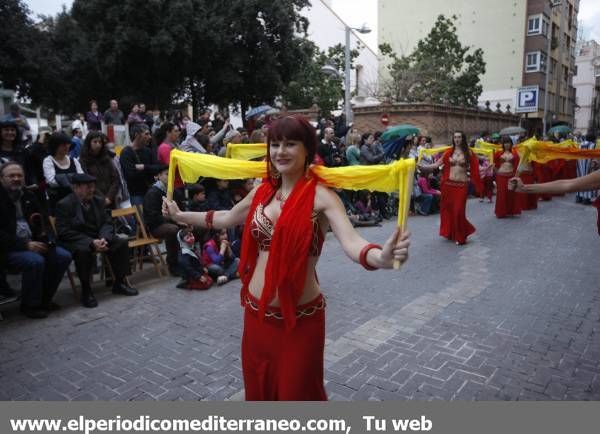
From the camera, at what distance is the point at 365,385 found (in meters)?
3.81

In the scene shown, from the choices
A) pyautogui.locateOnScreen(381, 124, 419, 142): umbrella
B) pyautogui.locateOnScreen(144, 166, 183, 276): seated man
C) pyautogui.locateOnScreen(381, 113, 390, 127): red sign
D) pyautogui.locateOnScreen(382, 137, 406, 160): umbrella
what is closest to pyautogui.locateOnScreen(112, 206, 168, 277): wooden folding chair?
pyautogui.locateOnScreen(144, 166, 183, 276): seated man

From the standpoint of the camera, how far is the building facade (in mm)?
66000

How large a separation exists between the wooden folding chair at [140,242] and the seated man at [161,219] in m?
0.10

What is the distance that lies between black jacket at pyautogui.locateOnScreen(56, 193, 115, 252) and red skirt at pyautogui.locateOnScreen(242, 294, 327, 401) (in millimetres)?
4122

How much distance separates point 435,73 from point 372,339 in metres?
28.1

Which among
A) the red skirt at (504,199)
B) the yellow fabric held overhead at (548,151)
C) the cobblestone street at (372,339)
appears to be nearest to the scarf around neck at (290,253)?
the cobblestone street at (372,339)

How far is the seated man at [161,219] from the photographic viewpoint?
6.89 meters

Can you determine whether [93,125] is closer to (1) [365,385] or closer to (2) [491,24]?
(1) [365,385]

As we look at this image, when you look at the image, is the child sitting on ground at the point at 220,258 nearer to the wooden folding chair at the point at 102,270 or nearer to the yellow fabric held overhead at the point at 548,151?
the wooden folding chair at the point at 102,270

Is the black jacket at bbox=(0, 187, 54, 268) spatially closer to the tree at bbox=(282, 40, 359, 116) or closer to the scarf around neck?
the scarf around neck

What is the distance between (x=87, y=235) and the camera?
606cm

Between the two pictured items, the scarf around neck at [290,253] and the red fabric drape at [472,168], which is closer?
the scarf around neck at [290,253]

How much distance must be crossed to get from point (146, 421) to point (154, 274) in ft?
15.5

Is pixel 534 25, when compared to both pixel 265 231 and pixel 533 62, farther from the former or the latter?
pixel 265 231
